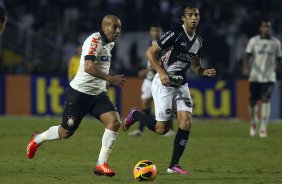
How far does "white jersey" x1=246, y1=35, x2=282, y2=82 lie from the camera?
1714 cm

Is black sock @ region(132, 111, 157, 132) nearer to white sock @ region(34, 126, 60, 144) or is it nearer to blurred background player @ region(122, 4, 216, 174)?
blurred background player @ region(122, 4, 216, 174)

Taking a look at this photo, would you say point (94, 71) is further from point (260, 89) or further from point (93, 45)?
point (260, 89)

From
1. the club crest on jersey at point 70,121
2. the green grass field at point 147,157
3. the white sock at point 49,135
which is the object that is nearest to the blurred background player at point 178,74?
the green grass field at point 147,157

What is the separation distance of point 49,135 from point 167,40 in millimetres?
2205

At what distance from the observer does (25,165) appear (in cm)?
1151

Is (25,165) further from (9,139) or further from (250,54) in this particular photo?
(250,54)

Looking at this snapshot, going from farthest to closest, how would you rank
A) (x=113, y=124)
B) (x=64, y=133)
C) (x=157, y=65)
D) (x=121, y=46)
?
(x=121, y=46)
(x=64, y=133)
(x=157, y=65)
(x=113, y=124)

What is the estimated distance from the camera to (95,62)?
10.3 meters

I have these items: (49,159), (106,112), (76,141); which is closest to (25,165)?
(49,159)

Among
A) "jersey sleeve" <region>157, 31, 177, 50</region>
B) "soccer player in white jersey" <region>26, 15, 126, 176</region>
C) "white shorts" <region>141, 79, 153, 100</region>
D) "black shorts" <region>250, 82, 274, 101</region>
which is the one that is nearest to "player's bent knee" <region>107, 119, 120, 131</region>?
"soccer player in white jersey" <region>26, 15, 126, 176</region>

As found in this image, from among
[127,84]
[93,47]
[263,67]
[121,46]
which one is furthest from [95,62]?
[121,46]

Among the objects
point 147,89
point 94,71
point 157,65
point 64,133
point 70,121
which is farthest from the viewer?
point 147,89

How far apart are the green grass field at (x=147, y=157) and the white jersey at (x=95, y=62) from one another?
1.21 meters

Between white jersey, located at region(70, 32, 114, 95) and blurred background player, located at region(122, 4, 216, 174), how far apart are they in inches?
25.3
